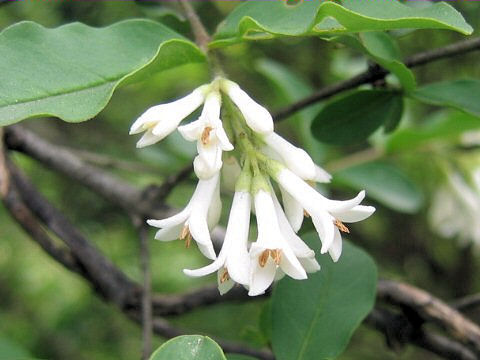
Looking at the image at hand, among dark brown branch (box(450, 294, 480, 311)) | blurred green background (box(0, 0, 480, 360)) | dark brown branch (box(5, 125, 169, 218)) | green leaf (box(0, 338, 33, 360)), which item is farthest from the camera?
blurred green background (box(0, 0, 480, 360))

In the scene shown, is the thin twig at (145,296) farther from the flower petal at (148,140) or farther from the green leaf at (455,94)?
the green leaf at (455,94)

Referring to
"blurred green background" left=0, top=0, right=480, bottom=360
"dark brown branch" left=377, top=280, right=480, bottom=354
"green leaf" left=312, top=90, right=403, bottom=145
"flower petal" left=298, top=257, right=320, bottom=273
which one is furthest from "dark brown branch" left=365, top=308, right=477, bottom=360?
"blurred green background" left=0, top=0, right=480, bottom=360

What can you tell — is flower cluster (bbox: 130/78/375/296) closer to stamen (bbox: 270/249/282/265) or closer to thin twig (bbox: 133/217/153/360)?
stamen (bbox: 270/249/282/265)

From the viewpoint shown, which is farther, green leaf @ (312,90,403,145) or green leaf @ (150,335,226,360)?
green leaf @ (312,90,403,145)

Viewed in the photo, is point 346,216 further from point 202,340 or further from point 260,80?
point 260,80

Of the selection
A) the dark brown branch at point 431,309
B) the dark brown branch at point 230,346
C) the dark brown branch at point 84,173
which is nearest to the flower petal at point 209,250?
the dark brown branch at point 230,346

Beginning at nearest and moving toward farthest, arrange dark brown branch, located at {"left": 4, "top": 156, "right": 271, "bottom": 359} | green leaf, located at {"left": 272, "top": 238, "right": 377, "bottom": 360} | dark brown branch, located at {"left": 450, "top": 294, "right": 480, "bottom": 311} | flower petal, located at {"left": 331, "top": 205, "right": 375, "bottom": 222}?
1. flower petal, located at {"left": 331, "top": 205, "right": 375, "bottom": 222}
2. green leaf, located at {"left": 272, "top": 238, "right": 377, "bottom": 360}
3. dark brown branch, located at {"left": 450, "top": 294, "right": 480, "bottom": 311}
4. dark brown branch, located at {"left": 4, "top": 156, "right": 271, "bottom": 359}

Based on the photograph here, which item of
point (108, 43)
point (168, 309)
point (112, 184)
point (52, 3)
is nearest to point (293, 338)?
point (108, 43)

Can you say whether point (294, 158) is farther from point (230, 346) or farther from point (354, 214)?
point (230, 346)
